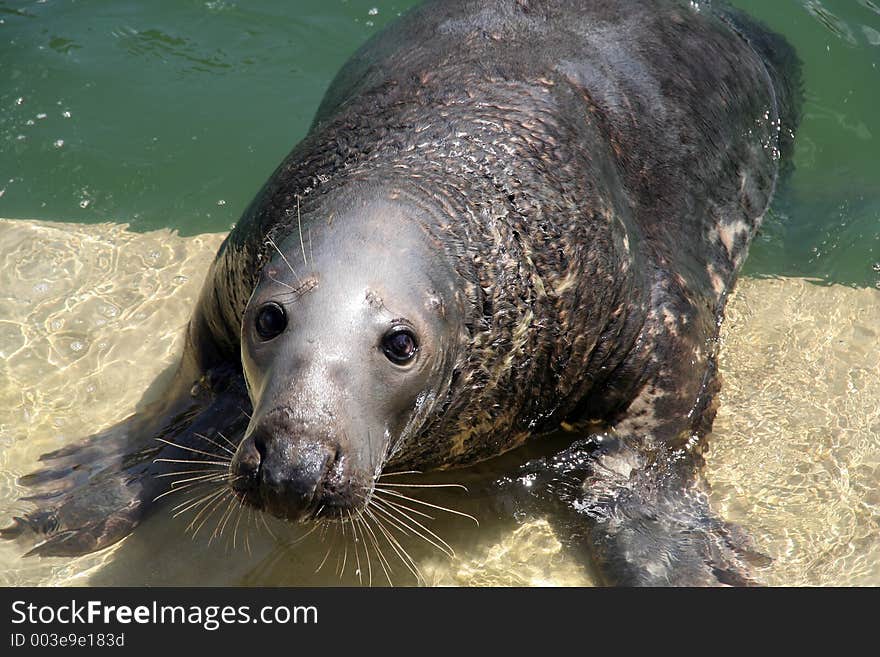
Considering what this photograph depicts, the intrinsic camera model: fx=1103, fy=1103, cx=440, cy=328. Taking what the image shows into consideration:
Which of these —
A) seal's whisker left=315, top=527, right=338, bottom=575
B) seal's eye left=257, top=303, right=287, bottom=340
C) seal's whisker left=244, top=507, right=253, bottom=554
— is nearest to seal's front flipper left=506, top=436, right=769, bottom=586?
seal's whisker left=315, top=527, right=338, bottom=575

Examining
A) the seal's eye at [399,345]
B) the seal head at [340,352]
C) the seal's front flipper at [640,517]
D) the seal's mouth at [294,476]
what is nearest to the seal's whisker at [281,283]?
the seal head at [340,352]

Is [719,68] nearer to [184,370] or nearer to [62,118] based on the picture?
[184,370]

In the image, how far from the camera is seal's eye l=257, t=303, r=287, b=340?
4820 millimetres

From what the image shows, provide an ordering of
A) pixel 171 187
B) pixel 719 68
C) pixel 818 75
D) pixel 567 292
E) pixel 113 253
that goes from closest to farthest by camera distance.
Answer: pixel 567 292, pixel 719 68, pixel 113 253, pixel 171 187, pixel 818 75

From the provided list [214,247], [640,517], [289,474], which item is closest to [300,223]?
[289,474]

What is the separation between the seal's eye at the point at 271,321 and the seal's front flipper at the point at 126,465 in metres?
1.29

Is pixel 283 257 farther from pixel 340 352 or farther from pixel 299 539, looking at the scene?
pixel 299 539

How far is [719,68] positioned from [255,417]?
4834 millimetres

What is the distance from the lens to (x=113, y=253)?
841 centimetres

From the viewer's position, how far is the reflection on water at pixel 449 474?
19.7 feet

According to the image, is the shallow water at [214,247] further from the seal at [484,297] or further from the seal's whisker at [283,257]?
the seal's whisker at [283,257]

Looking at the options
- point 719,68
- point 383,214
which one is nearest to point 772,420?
point 719,68

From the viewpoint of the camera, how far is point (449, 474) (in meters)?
6.46

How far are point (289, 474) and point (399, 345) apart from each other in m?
0.87
